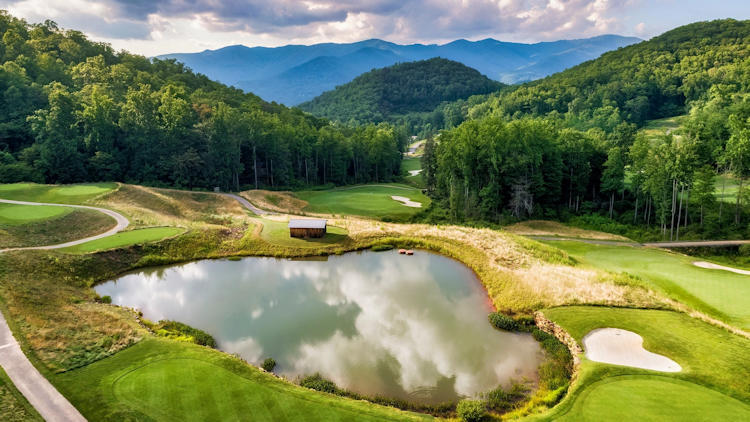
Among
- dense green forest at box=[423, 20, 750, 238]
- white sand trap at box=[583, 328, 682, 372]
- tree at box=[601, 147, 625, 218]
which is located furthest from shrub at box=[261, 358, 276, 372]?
tree at box=[601, 147, 625, 218]

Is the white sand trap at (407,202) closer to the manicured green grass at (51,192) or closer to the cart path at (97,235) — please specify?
the cart path at (97,235)

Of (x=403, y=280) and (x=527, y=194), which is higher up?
(x=527, y=194)

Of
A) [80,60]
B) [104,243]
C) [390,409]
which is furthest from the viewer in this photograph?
[80,60]

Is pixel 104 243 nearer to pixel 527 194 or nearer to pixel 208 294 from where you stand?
pixel 208 294

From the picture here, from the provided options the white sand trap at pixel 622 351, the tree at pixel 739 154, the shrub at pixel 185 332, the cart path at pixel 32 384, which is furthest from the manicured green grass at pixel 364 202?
the cart path at pixel 32 384

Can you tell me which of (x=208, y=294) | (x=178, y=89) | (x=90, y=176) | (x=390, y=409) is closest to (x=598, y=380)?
(x=390, y=409)

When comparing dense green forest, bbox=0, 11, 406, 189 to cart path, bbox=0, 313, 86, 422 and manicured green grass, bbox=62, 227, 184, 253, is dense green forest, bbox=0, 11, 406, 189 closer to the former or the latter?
manicured green grass, bbox=62, 227, 184, 253

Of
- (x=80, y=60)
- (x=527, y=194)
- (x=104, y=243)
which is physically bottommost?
(x=104, y=243)
